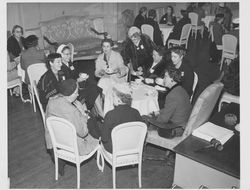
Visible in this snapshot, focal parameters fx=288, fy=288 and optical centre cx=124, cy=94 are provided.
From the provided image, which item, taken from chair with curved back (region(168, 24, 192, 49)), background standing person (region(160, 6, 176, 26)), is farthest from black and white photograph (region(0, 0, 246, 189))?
background standing person (region(160, 6, 176, 26))

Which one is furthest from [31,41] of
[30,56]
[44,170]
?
[44,170]

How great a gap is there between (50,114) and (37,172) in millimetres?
866

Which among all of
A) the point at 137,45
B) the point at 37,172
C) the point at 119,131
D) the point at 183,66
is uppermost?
the point at 137,45

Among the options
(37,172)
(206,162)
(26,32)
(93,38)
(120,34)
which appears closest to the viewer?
(206,162)

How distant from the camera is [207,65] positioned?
21.3 ft

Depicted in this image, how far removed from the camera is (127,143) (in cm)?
283

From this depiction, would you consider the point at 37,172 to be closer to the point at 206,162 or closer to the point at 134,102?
the point at 134,102

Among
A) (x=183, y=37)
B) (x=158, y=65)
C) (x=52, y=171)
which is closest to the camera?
(x=52, y=171)

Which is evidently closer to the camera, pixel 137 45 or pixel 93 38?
pixel 137 45

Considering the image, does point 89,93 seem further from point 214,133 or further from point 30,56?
point 214,133

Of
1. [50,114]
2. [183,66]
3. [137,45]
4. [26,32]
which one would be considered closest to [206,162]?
[50,114]

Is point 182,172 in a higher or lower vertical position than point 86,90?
lower

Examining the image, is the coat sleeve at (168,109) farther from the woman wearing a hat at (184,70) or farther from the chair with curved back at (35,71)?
the chair with curved back at (35,71)

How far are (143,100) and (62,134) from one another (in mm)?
1121
